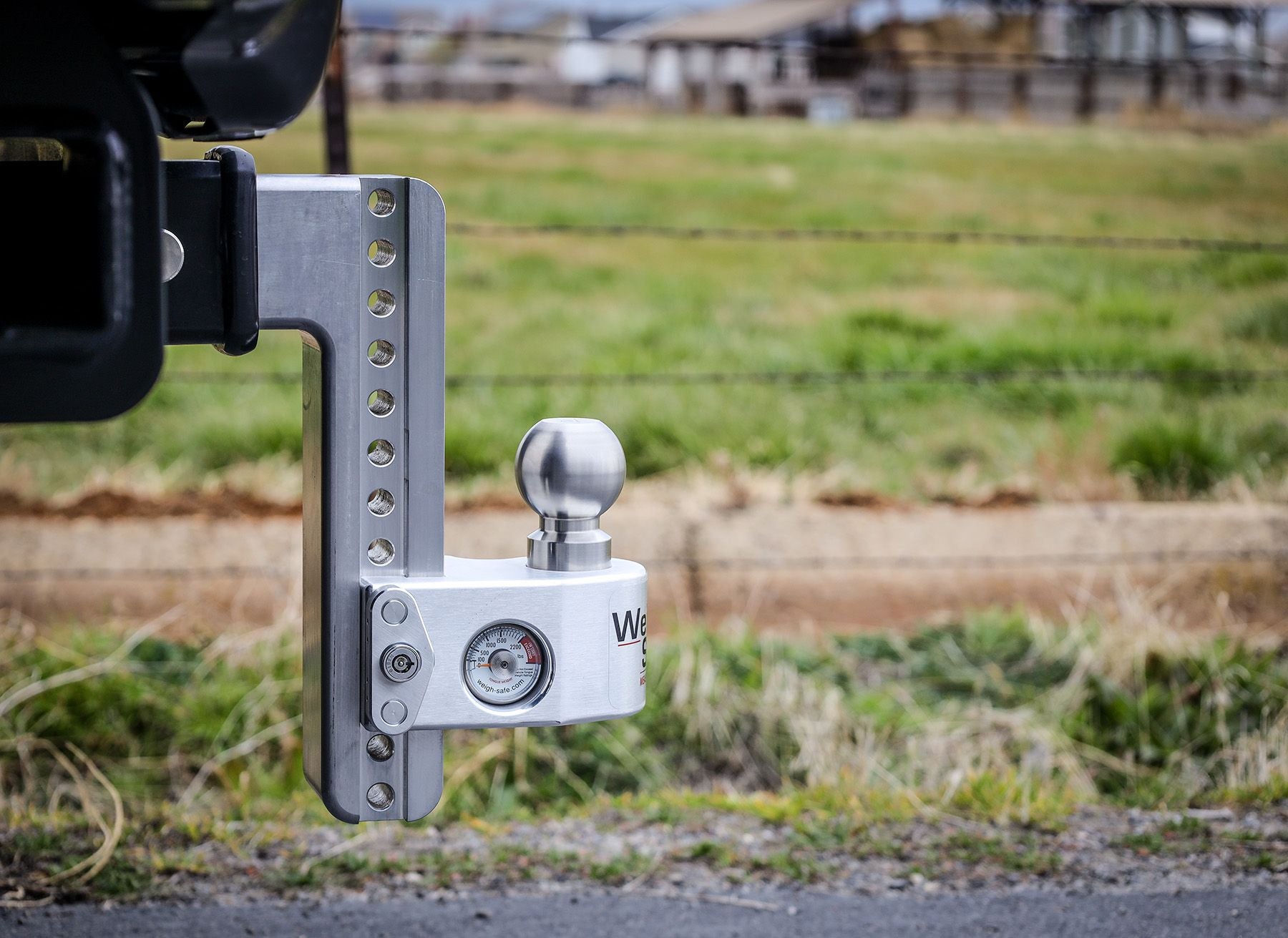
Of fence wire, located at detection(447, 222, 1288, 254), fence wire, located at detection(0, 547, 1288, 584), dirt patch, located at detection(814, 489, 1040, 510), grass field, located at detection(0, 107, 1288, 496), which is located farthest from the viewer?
fence wire, located at detection(447, 222, 1288, 254)

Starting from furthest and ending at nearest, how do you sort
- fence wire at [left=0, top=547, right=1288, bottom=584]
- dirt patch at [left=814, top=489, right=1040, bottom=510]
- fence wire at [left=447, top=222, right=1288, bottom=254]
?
fence wire at [left=447, top=222, right=1288, bottom=254]
dirt patch at [left=814, top=489, right=1040, bottom=510]
fence wire at [left=0, top=547, right=1288, bottom=584]

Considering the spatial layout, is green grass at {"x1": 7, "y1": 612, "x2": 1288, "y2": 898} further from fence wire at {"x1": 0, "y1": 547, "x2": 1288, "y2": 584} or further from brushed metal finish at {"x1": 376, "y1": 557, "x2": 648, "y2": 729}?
brushed metal finish at {"x1": 376, "y1": 557, "x2": 648, "y2": 729}

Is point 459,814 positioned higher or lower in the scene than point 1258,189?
lower

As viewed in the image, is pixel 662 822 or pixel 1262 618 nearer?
pixel 662 822

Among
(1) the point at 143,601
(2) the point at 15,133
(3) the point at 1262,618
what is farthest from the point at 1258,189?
(2) the point at 15,133

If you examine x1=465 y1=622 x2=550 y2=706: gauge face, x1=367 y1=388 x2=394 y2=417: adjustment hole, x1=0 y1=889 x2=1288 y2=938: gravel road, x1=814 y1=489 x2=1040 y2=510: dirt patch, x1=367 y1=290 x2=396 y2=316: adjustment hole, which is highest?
x1=367 y1=290 x2=396 y2=316: adjustment hole

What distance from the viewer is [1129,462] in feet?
12.8

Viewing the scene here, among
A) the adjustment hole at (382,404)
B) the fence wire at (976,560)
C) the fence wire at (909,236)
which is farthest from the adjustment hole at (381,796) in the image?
the fence wire at (909,236)

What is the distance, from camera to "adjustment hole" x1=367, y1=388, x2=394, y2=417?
4.32ft

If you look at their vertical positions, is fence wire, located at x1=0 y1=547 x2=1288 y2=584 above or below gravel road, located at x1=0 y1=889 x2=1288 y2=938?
above

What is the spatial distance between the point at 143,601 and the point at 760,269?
3426 millimetres

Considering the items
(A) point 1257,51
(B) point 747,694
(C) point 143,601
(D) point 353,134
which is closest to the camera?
(B) point 747,694

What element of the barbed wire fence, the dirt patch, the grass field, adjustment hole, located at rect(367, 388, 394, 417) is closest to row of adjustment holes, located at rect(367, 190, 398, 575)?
adjustment hole, located at rect(367, 388, 394, 417)

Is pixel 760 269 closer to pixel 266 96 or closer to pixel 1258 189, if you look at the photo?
pixel 1258 189
